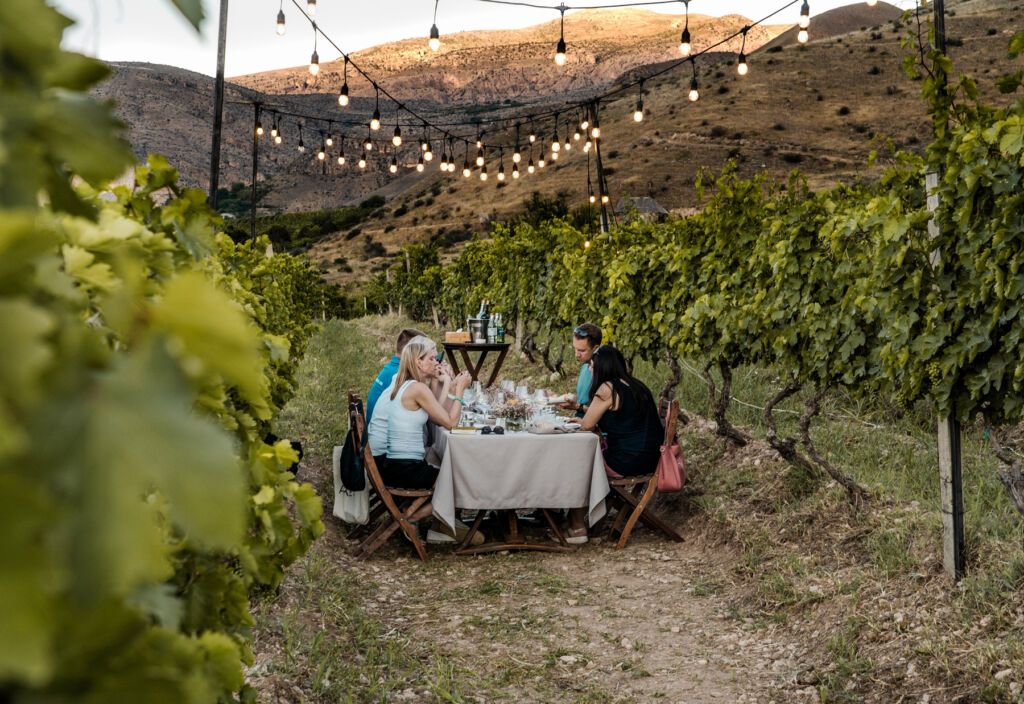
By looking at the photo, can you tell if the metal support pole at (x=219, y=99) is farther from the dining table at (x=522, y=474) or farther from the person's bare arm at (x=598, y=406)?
the person's bare arm at (x=598, y=406)

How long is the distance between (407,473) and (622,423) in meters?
1.62

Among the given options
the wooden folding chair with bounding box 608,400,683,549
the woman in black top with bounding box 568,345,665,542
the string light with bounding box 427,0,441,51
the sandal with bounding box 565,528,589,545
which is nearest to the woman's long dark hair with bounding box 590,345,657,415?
the woman in black top with bounding box 568,345,665,542

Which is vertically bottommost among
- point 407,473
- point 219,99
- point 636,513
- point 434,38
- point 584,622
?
point 584,622

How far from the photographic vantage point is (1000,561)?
12.1 ft

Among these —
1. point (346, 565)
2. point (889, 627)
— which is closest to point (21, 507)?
point (889, 627)

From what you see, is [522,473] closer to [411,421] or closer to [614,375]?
[411,421]

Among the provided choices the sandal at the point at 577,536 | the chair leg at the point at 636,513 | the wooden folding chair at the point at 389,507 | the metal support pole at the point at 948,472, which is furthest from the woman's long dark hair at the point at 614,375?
the metal support pole at the point at 948,472

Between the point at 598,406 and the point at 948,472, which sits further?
the point at 598,406

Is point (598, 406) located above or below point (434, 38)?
below

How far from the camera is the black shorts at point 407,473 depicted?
5344mm

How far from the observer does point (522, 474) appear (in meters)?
5.45

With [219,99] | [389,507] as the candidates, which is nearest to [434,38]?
[219,99]

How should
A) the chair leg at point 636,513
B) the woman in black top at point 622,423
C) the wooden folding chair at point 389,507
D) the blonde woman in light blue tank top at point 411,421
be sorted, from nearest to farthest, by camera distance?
the wooden folding chair at point 389,507 < the blonde woman in light blue tank top at point 411,421 < the chair leg at point 636,513 < the woman in black top at point 622,423

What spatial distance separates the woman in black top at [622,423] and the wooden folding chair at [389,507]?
1148 millimetres
